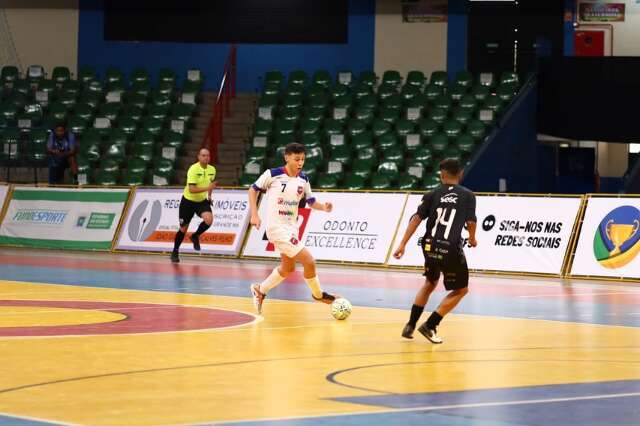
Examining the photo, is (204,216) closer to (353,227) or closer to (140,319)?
(353,227)

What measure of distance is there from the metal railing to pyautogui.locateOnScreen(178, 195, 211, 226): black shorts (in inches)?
349

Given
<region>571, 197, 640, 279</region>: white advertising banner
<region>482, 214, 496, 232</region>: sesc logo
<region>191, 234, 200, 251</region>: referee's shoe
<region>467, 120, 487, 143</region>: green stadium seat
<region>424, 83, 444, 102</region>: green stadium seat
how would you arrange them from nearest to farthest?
<region>571, 197, 640, 279</region>: white advertising banner, <region>482, 214, 496, 232</region>: sesc logo, <region>191, 234, 200, 251</region>: referee's shoe, <region>467, 120, 487, 143</region>: green stadium seat, <region>424, 83, 444, 102</region>: green stadium seat

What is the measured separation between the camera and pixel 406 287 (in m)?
22.4

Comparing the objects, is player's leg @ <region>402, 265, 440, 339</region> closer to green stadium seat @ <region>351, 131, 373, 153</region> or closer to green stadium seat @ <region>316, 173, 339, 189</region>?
green stadium seat @ <region>316, 173, 339, 189</region>

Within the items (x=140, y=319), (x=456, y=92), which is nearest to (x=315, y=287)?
(x=140, y=319)

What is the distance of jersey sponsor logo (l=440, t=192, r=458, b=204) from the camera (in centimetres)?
1394

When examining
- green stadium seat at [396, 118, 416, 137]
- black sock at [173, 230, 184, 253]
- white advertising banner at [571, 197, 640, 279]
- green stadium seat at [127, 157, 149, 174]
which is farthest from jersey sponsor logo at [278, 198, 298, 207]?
green stadium seat at [127, 157, 149, 174]

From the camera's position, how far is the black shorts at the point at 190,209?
27922 millimetres

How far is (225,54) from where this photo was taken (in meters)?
43.4

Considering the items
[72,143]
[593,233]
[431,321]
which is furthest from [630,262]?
[72,143]

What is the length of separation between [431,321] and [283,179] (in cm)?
377

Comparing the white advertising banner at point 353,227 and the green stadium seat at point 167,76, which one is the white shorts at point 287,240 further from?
the green stadium seat at point 167,76

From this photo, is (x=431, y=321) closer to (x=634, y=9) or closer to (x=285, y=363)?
(x=285, y=363)

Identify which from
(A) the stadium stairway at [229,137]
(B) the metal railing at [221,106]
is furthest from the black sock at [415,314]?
(B) the metal railing at [221,106]
